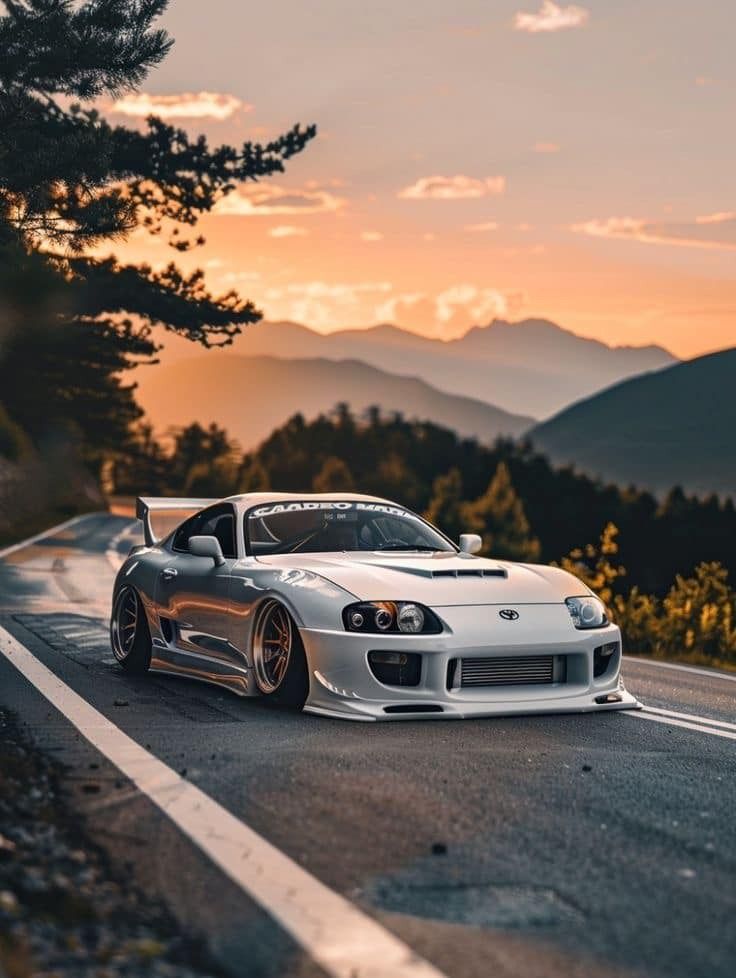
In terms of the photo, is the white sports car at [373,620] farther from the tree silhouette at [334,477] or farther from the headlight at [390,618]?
the tree silhouette at [334,477]

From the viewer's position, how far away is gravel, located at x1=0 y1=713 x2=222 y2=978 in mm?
3562

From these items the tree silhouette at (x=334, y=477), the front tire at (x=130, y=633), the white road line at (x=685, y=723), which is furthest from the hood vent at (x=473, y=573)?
the tree silhouette at (x=334, y=477)

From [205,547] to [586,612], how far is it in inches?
90.0

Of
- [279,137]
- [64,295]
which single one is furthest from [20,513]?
[279,137]

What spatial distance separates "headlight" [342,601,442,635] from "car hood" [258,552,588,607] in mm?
40

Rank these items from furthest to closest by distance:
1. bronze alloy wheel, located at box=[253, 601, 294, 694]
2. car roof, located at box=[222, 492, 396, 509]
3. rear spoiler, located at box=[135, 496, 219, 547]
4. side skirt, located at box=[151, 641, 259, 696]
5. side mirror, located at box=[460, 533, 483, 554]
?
rear spoiler, located at box=[135, 496, 219, 547], car roof, located at box=[222, 492, 396, 509], side mirror, located at box=[460, 533, 483, 554], side skirt, located at box=[151, 641, 259, 696], bronze alloy wheel, located at box=[253, 601, 294, 694]

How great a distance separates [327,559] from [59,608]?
312 inches

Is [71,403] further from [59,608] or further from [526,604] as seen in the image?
[526,604]

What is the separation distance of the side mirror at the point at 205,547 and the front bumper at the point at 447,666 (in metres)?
1.26

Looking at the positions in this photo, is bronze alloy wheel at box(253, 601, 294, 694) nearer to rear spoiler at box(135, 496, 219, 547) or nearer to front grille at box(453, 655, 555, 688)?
front grille at box(453, 655, 555, 688)

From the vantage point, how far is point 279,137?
3331 centimetres

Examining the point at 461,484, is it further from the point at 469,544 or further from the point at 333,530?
the point at 333,530

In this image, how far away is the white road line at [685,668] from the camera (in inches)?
481

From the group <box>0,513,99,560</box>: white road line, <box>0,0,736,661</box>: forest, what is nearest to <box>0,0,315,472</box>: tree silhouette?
<box>0,0,736,661</box>: forest
